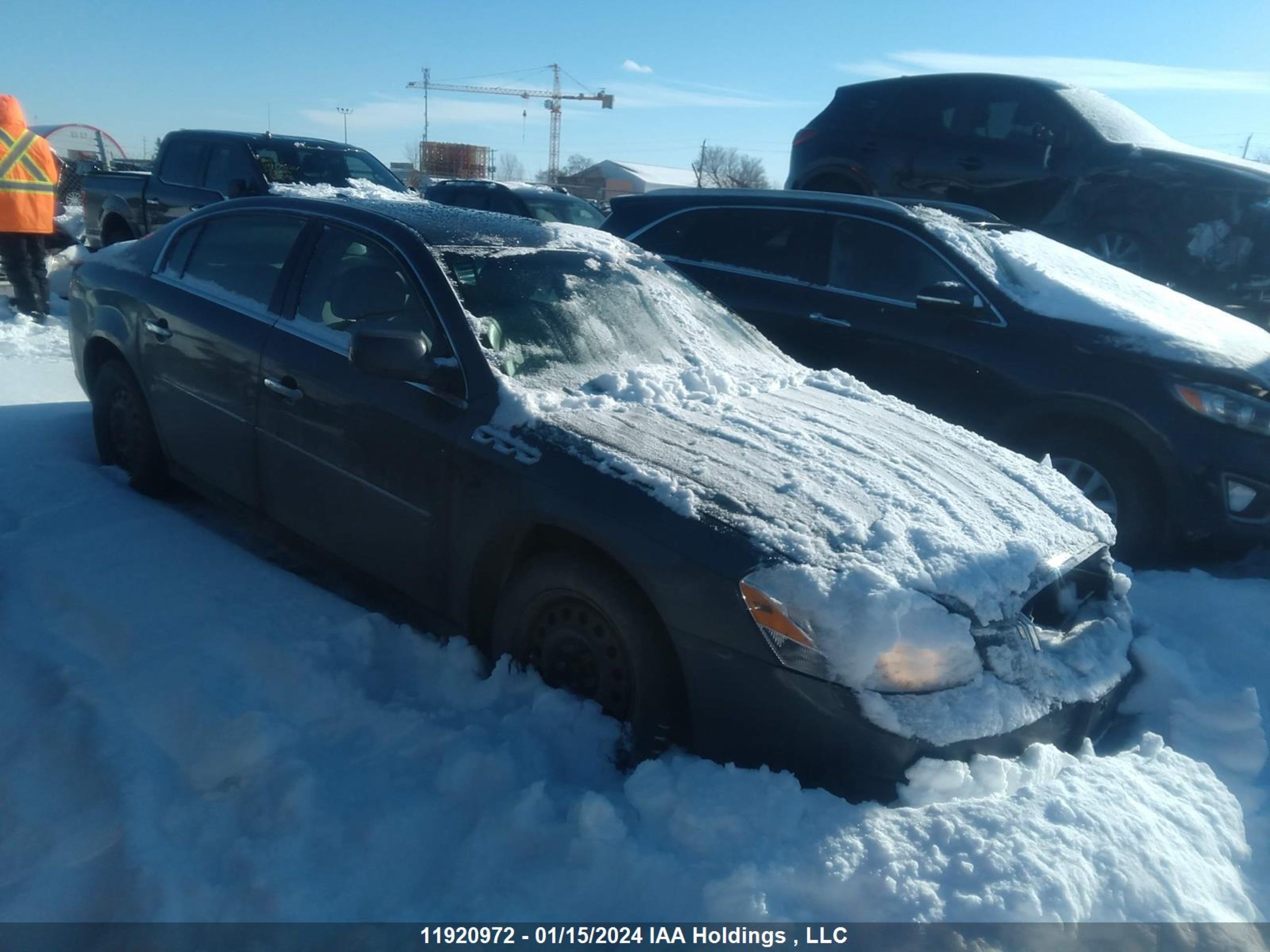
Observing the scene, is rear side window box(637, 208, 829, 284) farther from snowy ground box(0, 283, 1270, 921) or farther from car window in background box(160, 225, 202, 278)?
snowy ground box(0, 283, 1270, 921)

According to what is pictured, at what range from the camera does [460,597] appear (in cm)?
315

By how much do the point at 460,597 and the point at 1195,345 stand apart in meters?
3.77

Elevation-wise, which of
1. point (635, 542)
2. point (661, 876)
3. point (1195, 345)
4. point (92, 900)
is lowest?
A: point (92, 900)

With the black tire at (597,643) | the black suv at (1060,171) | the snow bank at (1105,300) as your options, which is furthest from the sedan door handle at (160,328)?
the black suv at (1060,171)

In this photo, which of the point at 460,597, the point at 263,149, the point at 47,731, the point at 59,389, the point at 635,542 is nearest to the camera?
the point at 635,542

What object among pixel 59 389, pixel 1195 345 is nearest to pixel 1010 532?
pixel 1195 345

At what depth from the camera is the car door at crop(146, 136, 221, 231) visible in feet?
32.9

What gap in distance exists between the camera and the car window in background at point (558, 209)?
1363cm

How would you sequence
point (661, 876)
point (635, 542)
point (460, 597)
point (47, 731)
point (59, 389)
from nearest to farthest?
point (661, 876) → point (635, 542) → point (47, 731) → point (460, 597) → point (59, 389)

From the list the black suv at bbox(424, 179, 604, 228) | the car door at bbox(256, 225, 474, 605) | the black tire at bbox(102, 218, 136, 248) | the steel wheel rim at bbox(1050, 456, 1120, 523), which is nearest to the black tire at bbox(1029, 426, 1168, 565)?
the steel wheel rim at bbox(1050, 456, 1120, 523)

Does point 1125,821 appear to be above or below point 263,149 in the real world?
below

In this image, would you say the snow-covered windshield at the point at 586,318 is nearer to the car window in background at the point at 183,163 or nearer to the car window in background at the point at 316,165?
the car window in background at the point at 316,165

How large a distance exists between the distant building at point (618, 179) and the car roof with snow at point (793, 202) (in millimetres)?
47729

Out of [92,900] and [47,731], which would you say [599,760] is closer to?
[92,900]
